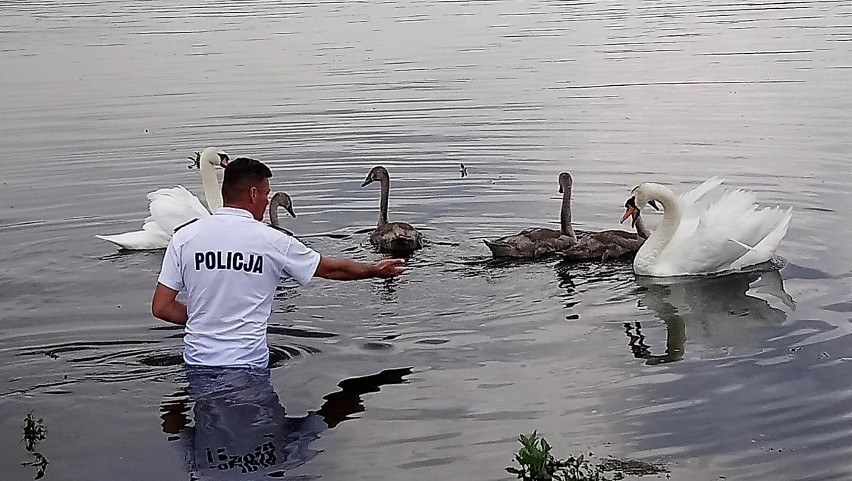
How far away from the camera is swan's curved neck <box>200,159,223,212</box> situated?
15453 mm

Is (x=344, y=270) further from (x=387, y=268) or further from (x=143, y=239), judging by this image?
(x=143, y=239)

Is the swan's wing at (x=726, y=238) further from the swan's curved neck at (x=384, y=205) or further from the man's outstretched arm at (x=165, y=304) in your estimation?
the man's outstretched arm at (x=165, y=304)

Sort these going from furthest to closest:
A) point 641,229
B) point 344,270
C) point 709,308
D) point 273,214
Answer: point 273,214 → point 641,229 → point 709,308 → point 344,270

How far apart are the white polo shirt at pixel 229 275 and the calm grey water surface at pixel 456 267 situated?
52 centimetres

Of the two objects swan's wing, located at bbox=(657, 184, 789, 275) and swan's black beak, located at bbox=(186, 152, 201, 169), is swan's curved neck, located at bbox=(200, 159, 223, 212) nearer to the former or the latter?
swan's black beak, located at bbox=(186, 152, 201, 169)

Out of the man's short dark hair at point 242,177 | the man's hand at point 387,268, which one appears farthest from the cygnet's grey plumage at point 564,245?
the man's short dark hair at point 242,177

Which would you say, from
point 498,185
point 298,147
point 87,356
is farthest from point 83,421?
point 298,147

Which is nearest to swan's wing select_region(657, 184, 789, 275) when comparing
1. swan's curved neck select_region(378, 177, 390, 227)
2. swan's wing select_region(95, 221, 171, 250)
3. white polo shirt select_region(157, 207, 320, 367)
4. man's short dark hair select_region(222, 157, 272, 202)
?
swan's curved neck select_region(378, 177, 390, 227)

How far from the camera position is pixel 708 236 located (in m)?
12.6

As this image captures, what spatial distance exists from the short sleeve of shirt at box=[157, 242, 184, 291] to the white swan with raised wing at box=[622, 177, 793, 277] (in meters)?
5.87

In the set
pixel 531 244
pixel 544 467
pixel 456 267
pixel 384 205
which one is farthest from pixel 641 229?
pixel 544 467

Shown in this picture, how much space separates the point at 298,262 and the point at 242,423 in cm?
114

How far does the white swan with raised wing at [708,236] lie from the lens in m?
12.6

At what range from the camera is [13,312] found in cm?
1153
